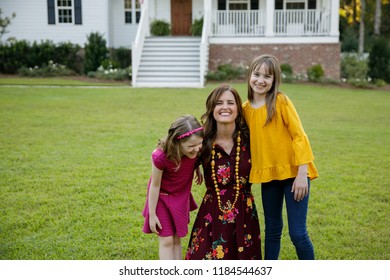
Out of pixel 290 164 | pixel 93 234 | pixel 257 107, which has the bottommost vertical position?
pixel 93 234

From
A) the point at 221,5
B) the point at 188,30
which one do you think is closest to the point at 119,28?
the point at 188,30

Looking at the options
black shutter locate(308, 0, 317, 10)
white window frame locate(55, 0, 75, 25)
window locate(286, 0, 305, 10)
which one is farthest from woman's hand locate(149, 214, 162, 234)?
black shutter locate(308, 0, 317, 10)

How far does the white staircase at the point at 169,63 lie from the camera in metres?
18.1

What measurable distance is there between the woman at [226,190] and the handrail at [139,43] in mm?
14707

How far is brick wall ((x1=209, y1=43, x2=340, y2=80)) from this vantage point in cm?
2089

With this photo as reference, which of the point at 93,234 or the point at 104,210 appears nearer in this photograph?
the point at 93,234

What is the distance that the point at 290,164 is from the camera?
3.49 meters

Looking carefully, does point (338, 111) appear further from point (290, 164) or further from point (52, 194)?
point (290, 164)

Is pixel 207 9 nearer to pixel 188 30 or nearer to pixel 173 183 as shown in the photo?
pixel 188 30

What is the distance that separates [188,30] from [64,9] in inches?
226

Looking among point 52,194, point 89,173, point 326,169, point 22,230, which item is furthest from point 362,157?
point 22,230

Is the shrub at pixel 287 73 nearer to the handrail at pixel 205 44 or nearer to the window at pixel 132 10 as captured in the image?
the handrail at pixel 205 44

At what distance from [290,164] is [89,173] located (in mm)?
3777

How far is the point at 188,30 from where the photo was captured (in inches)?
911
